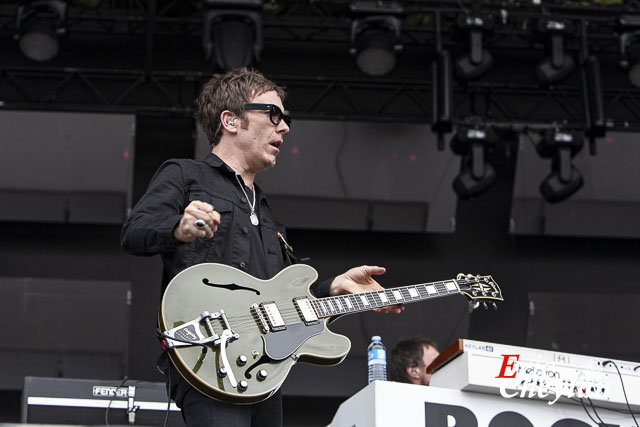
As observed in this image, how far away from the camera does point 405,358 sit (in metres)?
5.07

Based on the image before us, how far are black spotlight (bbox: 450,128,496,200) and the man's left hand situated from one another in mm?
4753

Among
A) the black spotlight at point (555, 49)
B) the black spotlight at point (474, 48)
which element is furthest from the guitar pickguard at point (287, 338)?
the black spotlight at point (555, 49)

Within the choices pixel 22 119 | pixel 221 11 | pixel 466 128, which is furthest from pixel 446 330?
pixel 22 119

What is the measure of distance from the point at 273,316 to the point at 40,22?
5.34m

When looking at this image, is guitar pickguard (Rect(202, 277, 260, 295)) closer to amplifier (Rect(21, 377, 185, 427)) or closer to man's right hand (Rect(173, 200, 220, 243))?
man's right hand (Rect(173, 200, 220, 243))

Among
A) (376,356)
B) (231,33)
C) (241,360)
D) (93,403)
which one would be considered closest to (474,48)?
(231,33)

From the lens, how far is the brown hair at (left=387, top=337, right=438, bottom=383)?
5023mm

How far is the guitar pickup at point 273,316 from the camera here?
266cm

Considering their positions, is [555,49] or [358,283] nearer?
[358,283]

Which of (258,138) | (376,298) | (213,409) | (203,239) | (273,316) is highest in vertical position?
(258,138)

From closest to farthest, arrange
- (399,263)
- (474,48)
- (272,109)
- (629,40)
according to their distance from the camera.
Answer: (272,109), (474,48), (629,40), (399,263)

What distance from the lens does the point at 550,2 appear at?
26.2ft

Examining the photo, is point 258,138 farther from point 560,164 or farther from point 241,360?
point 560,164

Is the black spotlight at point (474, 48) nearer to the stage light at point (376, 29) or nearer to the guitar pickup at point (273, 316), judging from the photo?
the stage light at point (376, 29)
